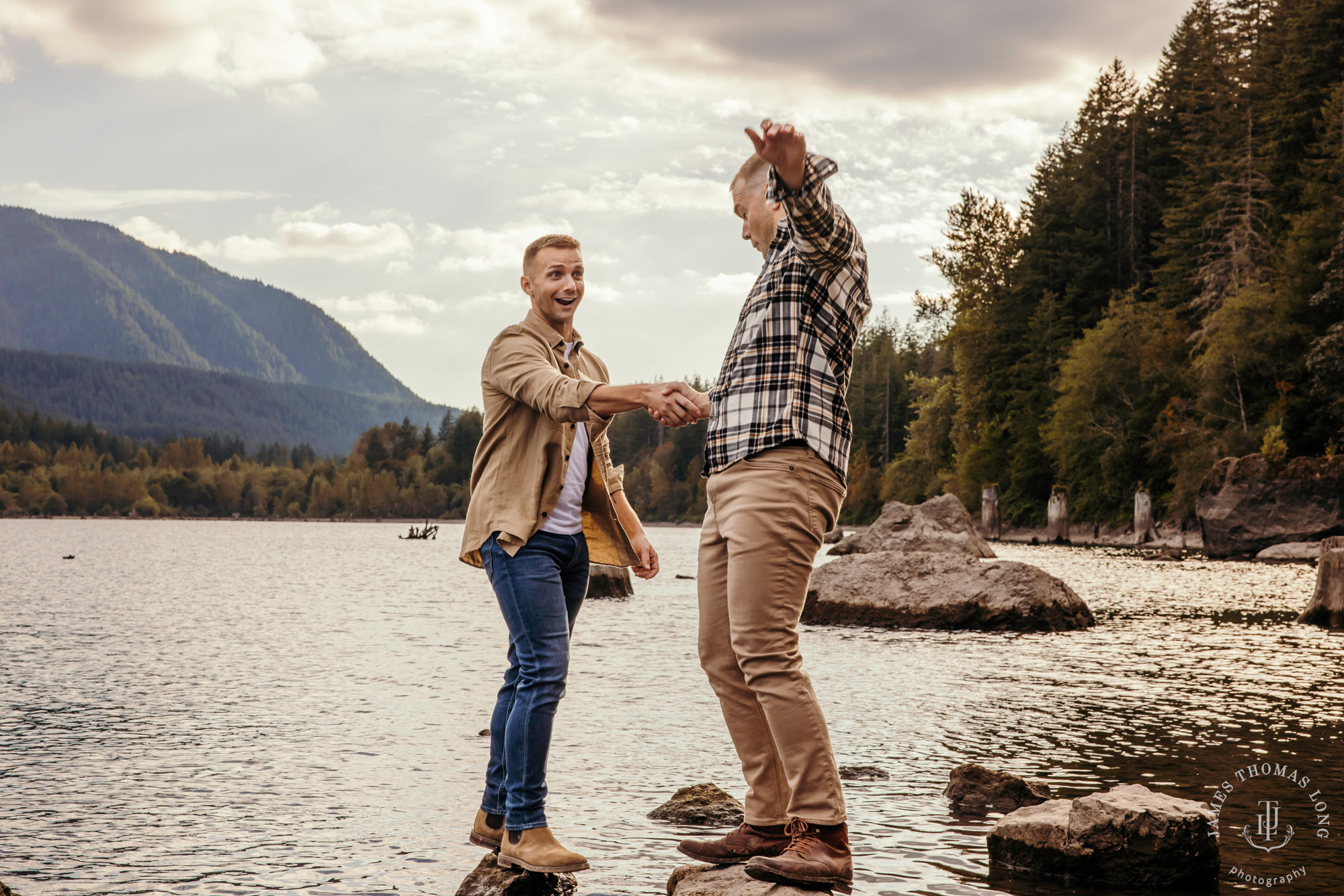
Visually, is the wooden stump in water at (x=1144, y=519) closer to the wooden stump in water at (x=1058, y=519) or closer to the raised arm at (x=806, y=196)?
the wooden stump in water at (x=1058, y=519)

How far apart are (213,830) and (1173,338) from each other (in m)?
55.2

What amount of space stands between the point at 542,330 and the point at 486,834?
2.24 m

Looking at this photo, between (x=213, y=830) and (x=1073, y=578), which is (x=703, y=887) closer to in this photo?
(x=213, y=830)

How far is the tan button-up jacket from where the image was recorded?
173 inches

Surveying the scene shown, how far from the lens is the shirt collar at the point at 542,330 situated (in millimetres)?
4824

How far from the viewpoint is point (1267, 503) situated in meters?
39.5

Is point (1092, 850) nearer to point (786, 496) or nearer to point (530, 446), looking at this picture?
point (786, 496)

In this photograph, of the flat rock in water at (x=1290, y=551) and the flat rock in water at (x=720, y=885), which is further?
the flat rock in water at (x=1290, y=551)

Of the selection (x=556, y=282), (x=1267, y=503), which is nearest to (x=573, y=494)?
(x=556, y=282)

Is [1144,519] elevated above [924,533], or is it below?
above

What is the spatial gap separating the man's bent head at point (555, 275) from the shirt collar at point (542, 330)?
3 centimetres

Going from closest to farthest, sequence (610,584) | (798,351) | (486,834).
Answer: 1. (798,351)
2. (486,834)
3. (610,584)

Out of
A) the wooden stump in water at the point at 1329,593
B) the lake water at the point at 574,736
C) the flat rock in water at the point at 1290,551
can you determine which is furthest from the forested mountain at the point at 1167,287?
the lake water at the point at 574,736

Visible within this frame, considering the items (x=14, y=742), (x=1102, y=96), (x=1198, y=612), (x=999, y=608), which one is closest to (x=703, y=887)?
(x=14, y=742)
